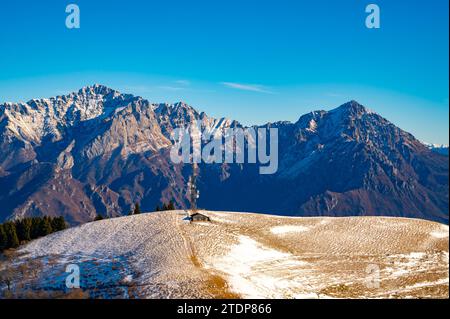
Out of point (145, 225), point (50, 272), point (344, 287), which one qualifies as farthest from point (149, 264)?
point (344, 287)

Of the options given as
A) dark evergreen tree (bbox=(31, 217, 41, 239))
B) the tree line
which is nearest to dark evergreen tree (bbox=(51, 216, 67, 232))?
the tree line

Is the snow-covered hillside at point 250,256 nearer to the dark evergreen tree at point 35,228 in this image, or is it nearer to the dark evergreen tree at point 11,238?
the dark evergreen tree at point 11,238

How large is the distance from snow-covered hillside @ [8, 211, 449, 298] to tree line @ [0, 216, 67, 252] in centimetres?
414

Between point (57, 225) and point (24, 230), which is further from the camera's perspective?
point (57, 225)

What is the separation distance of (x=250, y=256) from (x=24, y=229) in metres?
44.6

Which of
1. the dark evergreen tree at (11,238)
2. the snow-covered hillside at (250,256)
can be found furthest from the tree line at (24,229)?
the snow-covered hillside at (250,256)

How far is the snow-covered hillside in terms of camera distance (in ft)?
184

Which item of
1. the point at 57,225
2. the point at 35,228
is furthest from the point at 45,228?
the point at 57,225

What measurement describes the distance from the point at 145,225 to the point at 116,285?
1093 inches

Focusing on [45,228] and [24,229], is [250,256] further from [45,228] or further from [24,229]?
[24,229]

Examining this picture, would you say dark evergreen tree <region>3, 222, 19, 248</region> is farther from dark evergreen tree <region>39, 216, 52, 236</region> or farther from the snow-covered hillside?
dark evergreen tree <region>39, 216, 52, 236</region>

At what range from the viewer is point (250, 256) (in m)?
71.4

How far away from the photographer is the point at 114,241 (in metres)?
77.8

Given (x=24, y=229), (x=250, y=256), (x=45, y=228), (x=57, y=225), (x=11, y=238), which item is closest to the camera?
(x=250, y=256)
